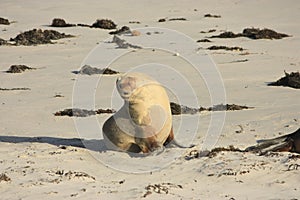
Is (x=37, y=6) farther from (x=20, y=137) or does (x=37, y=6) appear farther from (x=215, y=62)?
(x=20, y=137)

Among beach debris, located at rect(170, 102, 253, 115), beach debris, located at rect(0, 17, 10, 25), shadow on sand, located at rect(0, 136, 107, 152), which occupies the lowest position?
shadow on sand, located at rect(0, 136, 107, 152)

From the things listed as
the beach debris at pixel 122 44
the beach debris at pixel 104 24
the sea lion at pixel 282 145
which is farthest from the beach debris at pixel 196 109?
the beach debris at pixel 104 24

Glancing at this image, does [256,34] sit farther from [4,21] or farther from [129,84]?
[129,84]

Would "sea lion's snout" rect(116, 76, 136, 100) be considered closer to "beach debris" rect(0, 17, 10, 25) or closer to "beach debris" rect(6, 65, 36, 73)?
"beach debris" rect(6, 65, 36, 73)

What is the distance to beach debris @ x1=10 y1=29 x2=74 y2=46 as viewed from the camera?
21219 millimetres

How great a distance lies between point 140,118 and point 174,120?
229 cm

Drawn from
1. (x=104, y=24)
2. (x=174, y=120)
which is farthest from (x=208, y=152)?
(x=104, y=24)

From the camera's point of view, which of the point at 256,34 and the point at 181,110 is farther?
the point at 256,34

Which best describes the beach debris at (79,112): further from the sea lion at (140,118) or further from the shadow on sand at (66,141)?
the sea lion at (140,118)

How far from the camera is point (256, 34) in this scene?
839 inches

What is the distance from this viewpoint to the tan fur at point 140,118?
8.71m

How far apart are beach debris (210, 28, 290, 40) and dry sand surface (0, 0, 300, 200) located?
333 millimetres

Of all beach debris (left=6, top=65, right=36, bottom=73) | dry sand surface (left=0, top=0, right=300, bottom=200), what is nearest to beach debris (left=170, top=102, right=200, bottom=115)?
dry sand surface (left=0, top=0, right=300, bottom=200)

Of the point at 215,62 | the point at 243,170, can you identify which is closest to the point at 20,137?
the point at 243,170
